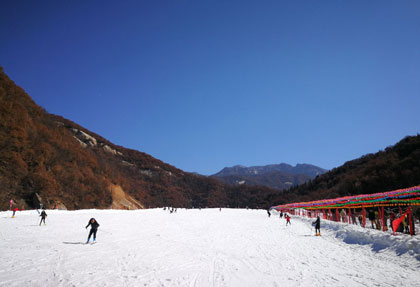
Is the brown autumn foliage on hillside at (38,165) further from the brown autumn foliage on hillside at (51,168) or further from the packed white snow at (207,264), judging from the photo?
the packed white snow at (207,264)

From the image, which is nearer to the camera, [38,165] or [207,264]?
[207,264]

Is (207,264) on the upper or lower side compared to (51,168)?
lower

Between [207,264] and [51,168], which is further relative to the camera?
[51,168]

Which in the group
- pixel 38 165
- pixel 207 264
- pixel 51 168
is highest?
pixel 51 168

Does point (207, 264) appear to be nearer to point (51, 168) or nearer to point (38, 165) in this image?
point (38, 165)

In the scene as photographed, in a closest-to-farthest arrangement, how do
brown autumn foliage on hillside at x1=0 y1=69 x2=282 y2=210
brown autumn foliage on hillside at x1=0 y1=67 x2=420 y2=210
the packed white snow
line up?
the packed white snow < brown autumn foliage on hillside at x1=0 y1=69 x2=282 y2=210 < brown autumn foliage on hillside at x1=0 y1=67 x2=420 y2=210

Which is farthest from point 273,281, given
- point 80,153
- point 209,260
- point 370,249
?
point 80,153

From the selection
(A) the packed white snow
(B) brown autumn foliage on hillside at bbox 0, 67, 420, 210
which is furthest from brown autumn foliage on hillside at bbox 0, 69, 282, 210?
(A) the packed white snow

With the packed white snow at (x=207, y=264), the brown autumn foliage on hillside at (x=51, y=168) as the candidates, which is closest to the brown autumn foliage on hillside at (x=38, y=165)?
the brown autumn foliage on hillside at (x=51, y=168)

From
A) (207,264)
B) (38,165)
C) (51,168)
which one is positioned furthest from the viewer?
(51,168)

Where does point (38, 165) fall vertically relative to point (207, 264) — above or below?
above

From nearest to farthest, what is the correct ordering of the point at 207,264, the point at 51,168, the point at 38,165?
the point at 207,264
the point at 38,165
the point at 51,168

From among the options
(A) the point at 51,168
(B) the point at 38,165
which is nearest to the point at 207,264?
(B) the point at 38,165

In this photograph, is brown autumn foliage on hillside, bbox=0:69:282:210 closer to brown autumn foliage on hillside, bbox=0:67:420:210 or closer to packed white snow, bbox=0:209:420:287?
brown autumn foliage on hillside, bbox=0:67:420:210
